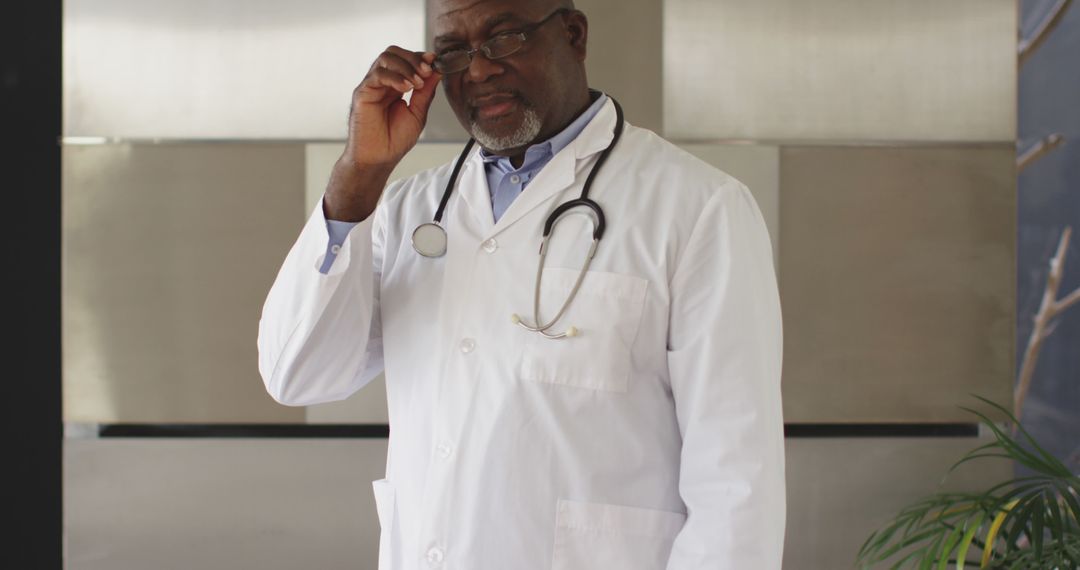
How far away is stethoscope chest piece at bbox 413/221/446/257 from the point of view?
1438 mm

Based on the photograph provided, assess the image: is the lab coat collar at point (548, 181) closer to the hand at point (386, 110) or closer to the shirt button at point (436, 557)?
the hand at point (386, 110)

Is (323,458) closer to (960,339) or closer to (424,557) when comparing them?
(424,557)

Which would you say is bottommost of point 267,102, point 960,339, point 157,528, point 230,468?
point 157,528

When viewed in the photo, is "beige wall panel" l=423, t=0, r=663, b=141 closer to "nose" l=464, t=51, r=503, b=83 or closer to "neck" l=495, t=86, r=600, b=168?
"neck" l=495, t=86, r=600, b=168

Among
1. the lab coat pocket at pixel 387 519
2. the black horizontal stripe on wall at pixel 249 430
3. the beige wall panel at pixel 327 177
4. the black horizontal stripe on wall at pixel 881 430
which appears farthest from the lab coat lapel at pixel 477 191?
the black horizontal stripe on wall at pixel 881 430

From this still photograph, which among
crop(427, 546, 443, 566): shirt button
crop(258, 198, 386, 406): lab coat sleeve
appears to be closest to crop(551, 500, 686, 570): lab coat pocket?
crop(427, 546, 443, 566): shirt button

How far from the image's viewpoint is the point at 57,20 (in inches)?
105

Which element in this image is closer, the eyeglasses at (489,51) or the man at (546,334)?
the man at (546,334)

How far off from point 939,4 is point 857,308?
82cm

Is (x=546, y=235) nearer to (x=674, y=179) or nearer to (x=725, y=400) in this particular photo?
(x=674, y=179)

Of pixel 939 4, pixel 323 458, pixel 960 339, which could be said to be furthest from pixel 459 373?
pixel 939 4

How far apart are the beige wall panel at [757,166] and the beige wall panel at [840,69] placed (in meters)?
0.04

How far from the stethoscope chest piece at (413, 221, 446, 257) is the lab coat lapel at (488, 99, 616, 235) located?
83 millimetres

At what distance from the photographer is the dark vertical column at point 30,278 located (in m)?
2.64
